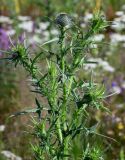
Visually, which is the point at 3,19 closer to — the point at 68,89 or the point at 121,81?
the point at 121,81

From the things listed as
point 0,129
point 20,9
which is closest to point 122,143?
point 0,129

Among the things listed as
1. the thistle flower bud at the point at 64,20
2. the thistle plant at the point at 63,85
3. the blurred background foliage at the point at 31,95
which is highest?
the thistle flower bud at the point at 64,20

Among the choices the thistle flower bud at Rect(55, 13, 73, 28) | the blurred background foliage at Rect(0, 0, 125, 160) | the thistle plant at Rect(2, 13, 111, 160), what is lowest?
the blurred background foliage at Rect(0, 0, 125, 160)

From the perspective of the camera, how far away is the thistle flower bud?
1.79 m

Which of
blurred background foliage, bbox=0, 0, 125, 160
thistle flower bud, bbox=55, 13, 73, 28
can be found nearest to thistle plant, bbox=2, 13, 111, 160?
thistle flower bud, bbox=55, 13, 73, 28

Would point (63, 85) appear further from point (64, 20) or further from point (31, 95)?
point (31, 95)

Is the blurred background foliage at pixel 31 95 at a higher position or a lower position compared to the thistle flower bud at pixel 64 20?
lower

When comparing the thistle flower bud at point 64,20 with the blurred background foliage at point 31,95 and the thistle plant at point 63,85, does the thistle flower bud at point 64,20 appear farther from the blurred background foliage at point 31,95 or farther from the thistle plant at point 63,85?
the blurred background foliage at point 31,95

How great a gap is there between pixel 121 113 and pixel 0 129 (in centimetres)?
131

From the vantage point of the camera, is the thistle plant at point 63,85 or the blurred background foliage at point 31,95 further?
the blurred background foliage at point 31,95

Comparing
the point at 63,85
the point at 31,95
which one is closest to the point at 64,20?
the point at 63,85

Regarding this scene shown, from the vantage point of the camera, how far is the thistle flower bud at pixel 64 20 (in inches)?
70.5

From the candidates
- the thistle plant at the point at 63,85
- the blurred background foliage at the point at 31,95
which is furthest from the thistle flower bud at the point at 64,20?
the blurred background foliage at the point at 31,95

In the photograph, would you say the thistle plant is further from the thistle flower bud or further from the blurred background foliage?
the blurred background foliage
